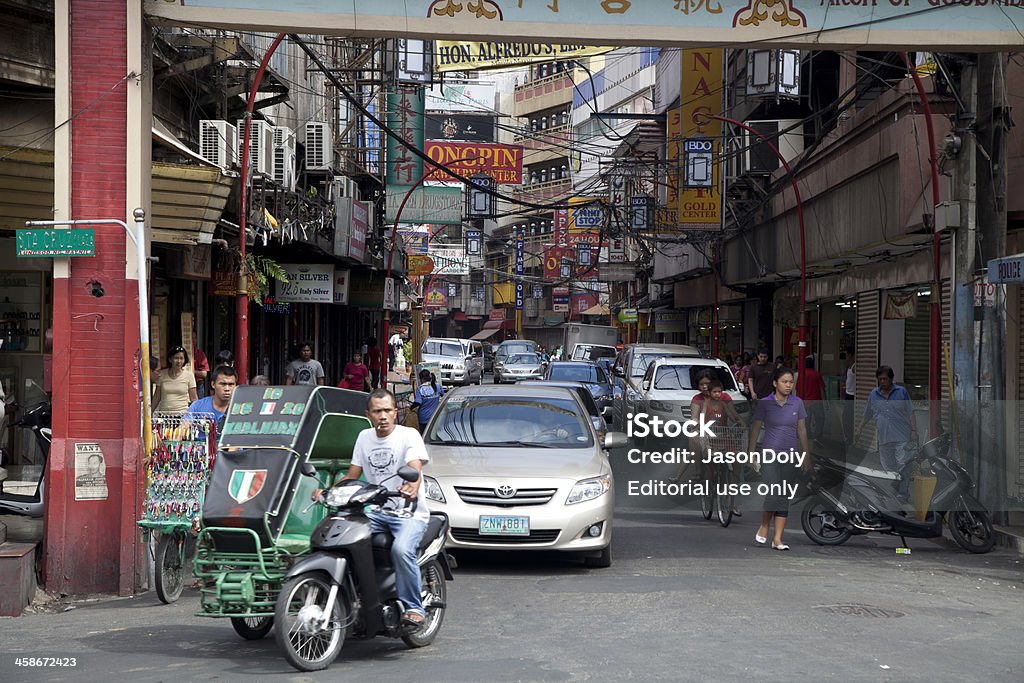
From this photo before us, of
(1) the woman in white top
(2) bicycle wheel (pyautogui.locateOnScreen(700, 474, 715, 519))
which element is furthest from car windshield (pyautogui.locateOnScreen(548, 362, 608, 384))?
(1) the woman in white top

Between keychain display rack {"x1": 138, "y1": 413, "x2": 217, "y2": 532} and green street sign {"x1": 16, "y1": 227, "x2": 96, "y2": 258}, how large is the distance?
65.3 inches

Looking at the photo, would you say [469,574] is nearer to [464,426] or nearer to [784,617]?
[464,426]

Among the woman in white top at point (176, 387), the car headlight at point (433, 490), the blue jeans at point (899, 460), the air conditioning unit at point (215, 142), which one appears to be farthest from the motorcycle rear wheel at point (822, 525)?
Result: the air conditioning unit at point (215, 142)

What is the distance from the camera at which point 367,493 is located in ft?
24.5

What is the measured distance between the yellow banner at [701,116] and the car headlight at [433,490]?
23061 millimetres

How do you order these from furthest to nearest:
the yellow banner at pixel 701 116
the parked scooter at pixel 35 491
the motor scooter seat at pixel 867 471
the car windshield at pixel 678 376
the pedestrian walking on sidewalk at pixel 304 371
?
the yellow banner at pixel 701 116 → the car windshield at pixel 678 376 → the pedestrian walking on sidewalk at pixel 304 371 → the motor scooter seat at pixel 867 471 → the parked scooter at pixel 35 491

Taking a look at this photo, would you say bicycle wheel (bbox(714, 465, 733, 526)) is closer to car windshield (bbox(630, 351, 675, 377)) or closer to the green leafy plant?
the green leafy plant

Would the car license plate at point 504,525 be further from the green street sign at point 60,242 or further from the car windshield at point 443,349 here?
the car windshield at point 443,349

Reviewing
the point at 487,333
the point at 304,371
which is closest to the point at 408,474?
the point at 304,371

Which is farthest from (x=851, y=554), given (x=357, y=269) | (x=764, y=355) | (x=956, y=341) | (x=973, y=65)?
(x=357, y=269)

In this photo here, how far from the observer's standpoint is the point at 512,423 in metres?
12.5

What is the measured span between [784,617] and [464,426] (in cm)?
429

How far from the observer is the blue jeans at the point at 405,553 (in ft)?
24.8

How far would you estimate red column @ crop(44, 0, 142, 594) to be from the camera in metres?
10.5
